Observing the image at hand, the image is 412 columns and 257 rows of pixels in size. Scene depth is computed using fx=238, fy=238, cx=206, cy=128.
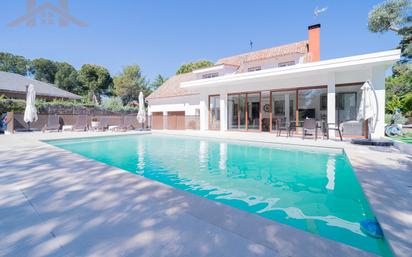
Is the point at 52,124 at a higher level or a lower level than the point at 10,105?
lower

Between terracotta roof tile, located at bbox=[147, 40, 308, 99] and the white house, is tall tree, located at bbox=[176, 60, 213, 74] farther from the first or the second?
the white house

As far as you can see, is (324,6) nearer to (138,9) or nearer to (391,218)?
(138,9)

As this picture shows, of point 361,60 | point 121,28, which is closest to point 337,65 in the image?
point 361,60

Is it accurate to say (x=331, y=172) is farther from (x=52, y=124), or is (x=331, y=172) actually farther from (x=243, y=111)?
(x=52, y=124)

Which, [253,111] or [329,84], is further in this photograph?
[253,111]

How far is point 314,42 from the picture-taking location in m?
17.5

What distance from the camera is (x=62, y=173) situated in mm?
4453

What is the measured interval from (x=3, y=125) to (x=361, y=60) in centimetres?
2090

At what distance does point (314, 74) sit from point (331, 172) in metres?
8.08

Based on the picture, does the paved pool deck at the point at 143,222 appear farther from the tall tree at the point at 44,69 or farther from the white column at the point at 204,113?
the tall tree at the point at 44,69

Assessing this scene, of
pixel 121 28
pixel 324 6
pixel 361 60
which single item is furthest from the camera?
pixel 121 28

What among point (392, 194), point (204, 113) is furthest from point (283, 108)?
point (392, 194)

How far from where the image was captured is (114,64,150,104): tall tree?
132 ft

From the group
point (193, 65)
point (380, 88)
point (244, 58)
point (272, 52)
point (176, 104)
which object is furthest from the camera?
point (193, 65)
